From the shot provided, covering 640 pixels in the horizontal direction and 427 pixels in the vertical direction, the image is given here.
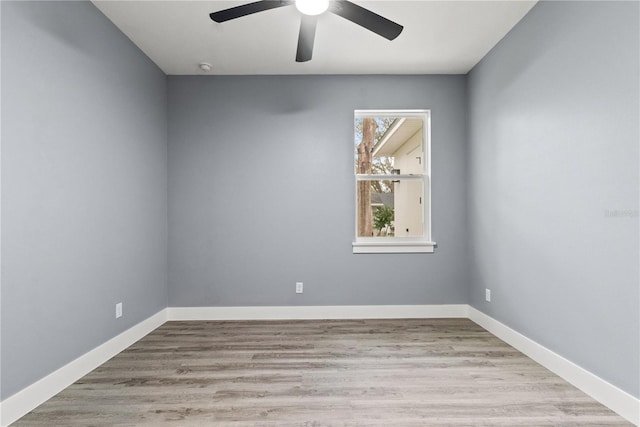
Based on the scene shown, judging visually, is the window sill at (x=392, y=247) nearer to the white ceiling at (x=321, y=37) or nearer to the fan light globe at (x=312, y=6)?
the white ceiling at (x=321, y=37)

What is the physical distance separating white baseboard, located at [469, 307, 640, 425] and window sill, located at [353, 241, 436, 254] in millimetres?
943

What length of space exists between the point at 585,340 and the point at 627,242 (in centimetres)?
69

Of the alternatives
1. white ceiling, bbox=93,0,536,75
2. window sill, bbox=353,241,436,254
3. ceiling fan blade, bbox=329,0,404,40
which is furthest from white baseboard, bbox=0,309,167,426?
ceiling fan blade, bbox=329,0,404,40

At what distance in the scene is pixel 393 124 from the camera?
3.86m

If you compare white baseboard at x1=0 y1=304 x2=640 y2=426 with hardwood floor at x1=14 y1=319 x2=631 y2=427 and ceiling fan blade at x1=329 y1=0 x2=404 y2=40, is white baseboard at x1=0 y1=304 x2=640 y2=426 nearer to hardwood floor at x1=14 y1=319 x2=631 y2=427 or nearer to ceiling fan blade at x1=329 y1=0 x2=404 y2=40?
hardwood floor at x1=14 y1=319 x2=631 y2=427

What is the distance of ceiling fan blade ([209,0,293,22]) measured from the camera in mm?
1983

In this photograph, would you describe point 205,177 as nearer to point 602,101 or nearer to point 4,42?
point 4,42

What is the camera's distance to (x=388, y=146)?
3.86 m

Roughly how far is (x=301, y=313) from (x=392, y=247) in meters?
1.21

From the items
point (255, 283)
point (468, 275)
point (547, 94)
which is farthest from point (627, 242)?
point (255, 283)

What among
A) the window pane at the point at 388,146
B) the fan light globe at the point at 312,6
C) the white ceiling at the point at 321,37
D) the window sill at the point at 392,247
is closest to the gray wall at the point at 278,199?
the window sill at the point at 392,247

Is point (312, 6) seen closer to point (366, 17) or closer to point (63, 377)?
point (366, 17)

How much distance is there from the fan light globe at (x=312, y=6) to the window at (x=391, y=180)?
1.77 metres

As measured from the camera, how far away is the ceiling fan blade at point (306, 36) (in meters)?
2.17
